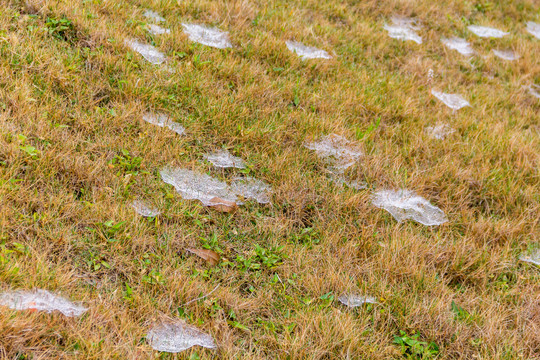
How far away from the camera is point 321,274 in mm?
2869

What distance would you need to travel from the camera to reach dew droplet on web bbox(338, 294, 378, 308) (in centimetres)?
275

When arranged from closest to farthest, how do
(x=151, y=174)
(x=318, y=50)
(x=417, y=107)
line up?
(x=151, y=174), (x=417, y=107), (x=318, y=50)

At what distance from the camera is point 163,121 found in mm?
3605

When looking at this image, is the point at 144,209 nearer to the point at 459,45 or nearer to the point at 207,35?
the point at 207,35

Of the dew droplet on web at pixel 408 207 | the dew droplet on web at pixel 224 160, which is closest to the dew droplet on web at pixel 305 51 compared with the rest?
the dew droplet on web at pixel 224 160

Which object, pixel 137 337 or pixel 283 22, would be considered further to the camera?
pixel 283 22

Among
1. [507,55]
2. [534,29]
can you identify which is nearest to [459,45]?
[507,55]

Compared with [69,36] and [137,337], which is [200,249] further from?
[69,36]

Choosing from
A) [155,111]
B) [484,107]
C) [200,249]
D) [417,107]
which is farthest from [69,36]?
[484,107]

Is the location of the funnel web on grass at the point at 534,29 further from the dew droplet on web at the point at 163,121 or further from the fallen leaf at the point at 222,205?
the fallen leaf at the point at 222,205

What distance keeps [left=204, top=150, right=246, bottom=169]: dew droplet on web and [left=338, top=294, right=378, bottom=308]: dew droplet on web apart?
1238 mm

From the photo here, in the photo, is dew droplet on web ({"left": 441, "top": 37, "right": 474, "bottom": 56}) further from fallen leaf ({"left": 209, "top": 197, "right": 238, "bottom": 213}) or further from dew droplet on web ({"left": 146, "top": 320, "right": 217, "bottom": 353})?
dew droplet on web ({"left": 146, "top": 320, "right": 217, "bottom": 353})

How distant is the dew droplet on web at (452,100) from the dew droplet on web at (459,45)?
1145 mm

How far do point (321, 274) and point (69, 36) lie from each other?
2.93 metres
